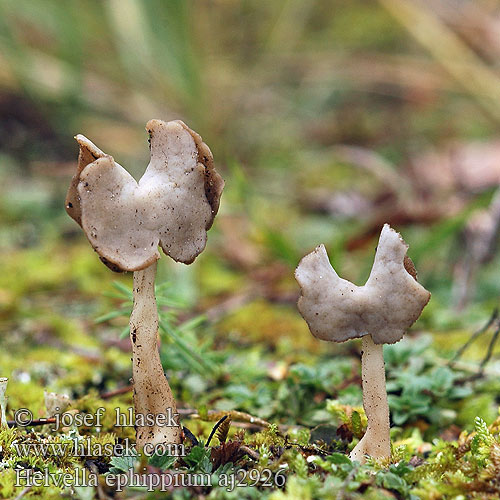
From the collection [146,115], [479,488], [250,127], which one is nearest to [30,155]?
[146,115]

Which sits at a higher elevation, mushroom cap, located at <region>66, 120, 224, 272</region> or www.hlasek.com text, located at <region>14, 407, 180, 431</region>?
mushroom cap, located at <region>66, 120, 224, 272</region>

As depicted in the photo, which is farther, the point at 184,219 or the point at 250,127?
the point at 250,127

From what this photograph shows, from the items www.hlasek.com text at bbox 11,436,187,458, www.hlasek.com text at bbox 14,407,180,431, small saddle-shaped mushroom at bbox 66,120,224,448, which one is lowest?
www.hlasek.com text at bbox 11,436,187,458

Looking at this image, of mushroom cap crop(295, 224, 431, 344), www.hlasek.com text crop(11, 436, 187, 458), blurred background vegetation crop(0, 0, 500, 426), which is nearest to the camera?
mushroom cap crop(295, 224, 431, 344)

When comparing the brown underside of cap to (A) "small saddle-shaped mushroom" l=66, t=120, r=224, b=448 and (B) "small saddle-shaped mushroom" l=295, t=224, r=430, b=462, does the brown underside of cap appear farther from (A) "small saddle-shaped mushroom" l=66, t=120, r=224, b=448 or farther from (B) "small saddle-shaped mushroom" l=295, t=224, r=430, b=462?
(B) "small saddle-shaped mushroom" l=295, t=224, r=430, b=462

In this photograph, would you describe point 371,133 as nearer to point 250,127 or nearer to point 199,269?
point 250,127

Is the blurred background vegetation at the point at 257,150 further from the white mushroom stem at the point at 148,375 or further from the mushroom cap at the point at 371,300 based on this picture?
the mushroom cap at the point at 371,300

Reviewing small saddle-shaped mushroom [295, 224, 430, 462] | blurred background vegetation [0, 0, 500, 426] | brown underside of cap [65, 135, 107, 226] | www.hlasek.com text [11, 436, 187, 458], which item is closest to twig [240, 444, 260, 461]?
www.hlasek.com text [11, 436, 187, 458]
